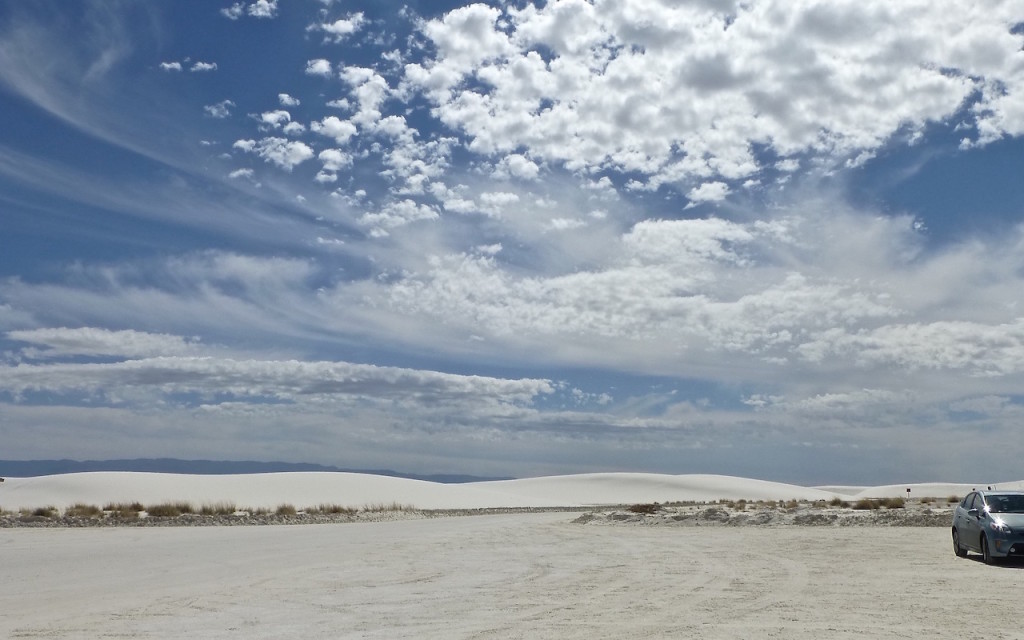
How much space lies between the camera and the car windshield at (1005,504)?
66.5 feet

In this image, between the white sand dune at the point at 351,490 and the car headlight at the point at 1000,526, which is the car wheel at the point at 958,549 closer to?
the car headlight at the point at 1000,526

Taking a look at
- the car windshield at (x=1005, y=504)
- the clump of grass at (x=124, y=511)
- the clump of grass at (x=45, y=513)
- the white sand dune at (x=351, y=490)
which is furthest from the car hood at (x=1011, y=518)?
the white sand dune at (x=351, y=490)

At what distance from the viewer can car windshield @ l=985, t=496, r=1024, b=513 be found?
2028 centimetres

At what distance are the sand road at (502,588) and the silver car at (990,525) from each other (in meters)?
0.45

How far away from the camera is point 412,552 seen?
→ 22844 mm

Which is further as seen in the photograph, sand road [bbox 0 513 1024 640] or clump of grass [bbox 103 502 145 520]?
clump of grass [bbox 103 502 145 520]

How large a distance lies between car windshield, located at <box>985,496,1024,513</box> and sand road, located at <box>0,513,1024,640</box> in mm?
1227

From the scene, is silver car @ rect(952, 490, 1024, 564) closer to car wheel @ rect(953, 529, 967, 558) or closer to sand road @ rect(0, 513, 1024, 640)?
car wheel @ rect(953, 529, 967, 558)

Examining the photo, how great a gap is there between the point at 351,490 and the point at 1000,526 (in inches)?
2317

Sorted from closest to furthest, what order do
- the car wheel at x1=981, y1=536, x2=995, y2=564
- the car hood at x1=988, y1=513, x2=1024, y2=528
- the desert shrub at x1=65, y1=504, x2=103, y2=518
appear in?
1. the car hood at x1=988, y1=513, x2=1024, y2=528
2. the car wheel at x1=981, y1=536, x2=995, y2=564
3. the desert shrub at x1=65, y1=504, x2=103, y2=518

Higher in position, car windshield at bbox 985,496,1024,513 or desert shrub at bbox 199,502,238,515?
car windshield at bbox 985,496,1024,513

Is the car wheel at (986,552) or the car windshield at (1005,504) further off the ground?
the car windshield at (1005,504)

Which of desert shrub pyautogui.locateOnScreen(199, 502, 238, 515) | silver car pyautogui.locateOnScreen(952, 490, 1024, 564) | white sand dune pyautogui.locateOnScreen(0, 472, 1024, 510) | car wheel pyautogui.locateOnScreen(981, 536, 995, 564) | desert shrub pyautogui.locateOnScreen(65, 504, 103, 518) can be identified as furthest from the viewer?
white sand dune pyautogui.locateOnScreen(0, 472, 1024, 510)

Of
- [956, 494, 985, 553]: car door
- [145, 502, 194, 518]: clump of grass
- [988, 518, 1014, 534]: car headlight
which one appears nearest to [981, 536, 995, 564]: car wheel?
[956, 494, 985, 553]: car door
